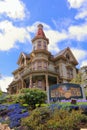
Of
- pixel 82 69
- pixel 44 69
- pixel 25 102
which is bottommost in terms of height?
pixel 25 102

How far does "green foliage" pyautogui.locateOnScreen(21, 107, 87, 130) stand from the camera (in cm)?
1023

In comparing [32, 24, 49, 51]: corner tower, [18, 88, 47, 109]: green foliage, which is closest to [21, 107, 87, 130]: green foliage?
[18, 88, 47, 109]: green foliage

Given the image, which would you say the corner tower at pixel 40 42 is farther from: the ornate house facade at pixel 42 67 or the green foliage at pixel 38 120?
the green foliage at pixel 38 120

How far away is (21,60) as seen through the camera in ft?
152

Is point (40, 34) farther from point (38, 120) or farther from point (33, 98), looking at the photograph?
point (38, 120)

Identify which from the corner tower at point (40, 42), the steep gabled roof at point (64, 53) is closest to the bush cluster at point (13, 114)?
the corner tower at point (40, 42)

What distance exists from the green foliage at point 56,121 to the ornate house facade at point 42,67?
2522cm

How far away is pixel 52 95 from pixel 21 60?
30.3m

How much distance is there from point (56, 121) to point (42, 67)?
29134 mm

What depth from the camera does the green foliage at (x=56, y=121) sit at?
33.6 feet

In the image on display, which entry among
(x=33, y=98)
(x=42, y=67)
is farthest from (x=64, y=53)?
(x=33, y=98)

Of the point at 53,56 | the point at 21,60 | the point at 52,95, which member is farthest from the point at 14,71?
the point at 52,95

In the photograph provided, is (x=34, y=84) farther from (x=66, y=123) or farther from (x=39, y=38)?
(x=66, y=123)

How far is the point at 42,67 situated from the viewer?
39656mm
